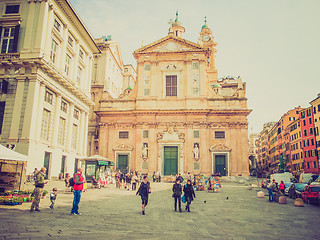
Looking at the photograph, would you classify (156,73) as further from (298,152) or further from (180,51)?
(298,152)

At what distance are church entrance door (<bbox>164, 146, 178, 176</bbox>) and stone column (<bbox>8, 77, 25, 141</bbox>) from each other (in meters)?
19.1

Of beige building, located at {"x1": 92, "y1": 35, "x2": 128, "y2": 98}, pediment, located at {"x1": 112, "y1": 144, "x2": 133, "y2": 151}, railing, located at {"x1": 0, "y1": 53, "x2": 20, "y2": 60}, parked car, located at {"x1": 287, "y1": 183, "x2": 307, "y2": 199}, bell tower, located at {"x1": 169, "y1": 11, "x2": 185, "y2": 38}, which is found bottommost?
parked car, located at {"x1": 287, "y1": 183, "x2": 307, "y2": 199}

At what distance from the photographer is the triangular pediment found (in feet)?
121

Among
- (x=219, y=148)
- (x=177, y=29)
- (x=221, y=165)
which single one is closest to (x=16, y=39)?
(x=219, y=148)

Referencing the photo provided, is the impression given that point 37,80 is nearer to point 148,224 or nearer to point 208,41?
point 148,224

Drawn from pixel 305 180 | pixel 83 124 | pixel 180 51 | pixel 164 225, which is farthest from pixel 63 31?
pixel 305 180

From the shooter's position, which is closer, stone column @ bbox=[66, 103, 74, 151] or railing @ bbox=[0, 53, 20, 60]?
railing @ bbox=[0, 53, 20, 60]

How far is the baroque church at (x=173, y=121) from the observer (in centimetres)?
3425

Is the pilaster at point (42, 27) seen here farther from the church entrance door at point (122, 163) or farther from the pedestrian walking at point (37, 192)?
the church entrance door at point (122, 163)

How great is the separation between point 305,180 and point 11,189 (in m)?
30.1

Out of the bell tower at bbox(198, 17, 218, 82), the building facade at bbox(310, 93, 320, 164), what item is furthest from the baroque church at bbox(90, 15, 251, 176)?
the bell tower at bbox(198, 17, 218, 82)

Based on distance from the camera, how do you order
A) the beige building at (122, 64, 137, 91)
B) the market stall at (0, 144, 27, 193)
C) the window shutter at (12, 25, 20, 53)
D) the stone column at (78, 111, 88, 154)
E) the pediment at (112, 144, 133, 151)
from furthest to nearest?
the beige building at (122, 64, 137, 91), the pediment at (112, 144, 133, 151), the stone column at (78, 111, 88, 154), the window shutter at (12, 25, 20, 53), the market stall at (0, 144, 27, 193)

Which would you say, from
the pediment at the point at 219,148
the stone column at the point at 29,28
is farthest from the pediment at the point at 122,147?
the stone column at the point at 29,28

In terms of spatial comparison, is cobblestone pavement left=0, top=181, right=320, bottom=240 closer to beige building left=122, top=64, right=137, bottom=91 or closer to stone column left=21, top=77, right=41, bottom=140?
stone column left=21, top=77, right=41, bottom=140
